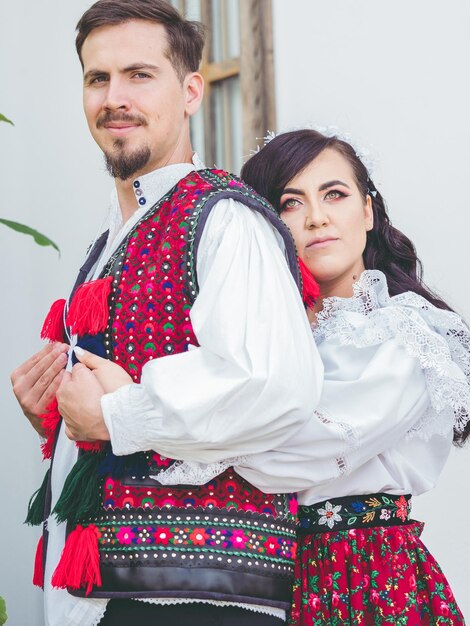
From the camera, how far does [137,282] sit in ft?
7.16

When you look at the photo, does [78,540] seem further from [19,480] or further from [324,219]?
[19,480]

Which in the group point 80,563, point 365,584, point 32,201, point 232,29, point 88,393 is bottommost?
point 365,584

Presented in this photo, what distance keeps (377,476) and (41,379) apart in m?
0.71

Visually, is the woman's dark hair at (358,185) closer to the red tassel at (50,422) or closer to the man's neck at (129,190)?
the man's neck at (129,190)

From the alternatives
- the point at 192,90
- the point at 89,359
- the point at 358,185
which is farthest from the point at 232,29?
the point at 89,359

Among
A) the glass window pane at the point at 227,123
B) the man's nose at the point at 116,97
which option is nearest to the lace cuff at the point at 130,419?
the man's nose at the point at 116,97

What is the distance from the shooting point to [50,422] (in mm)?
2373

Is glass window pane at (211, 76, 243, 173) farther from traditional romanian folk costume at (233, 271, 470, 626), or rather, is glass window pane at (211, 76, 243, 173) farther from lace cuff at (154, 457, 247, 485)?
lace cuff at (154, 457, 247, 485)

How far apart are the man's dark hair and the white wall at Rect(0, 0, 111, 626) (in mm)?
1604


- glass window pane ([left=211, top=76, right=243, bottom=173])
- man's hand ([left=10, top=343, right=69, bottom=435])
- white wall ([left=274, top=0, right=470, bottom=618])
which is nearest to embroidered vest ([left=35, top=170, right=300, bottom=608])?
man's hand ([left=10, top=343, right=69, bottom=435])

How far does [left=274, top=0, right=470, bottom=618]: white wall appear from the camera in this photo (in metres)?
3.15

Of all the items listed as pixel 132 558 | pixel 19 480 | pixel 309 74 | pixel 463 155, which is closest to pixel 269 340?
pixel 132 558

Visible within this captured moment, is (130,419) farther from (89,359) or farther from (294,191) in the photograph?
(294,191)

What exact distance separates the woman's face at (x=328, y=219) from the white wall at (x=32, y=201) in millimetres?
1591
